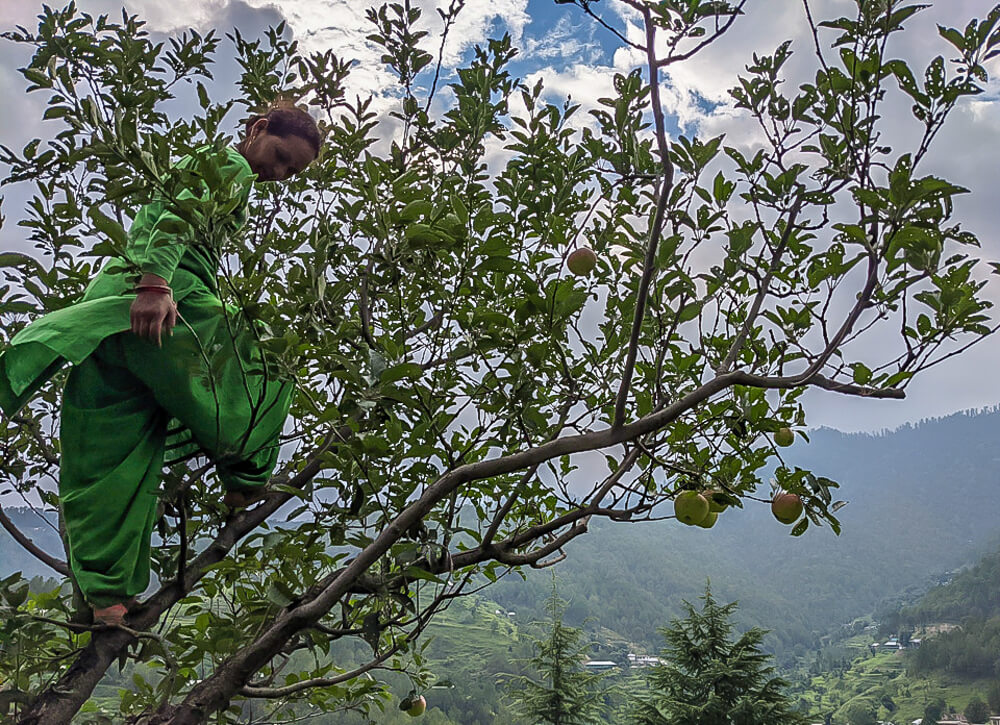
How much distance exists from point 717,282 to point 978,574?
192ft

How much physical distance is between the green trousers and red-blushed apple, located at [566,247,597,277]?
76 cm

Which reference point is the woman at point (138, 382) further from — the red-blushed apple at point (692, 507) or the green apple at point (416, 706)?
the green apple at point (416, 706)

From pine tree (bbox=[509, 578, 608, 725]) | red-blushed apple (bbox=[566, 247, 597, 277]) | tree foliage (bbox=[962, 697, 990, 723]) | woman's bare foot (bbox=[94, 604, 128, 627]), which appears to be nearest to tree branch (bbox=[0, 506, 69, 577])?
woman's bare foot (bbox=[94, 604, 128, 627])

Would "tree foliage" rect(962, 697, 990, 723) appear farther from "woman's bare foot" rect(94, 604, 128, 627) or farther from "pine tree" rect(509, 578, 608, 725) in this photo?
"woman's bare foot" rect(94, 604, 128, 627)

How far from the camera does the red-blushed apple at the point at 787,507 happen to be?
4.88 ft

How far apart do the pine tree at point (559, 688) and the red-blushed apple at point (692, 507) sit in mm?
6914

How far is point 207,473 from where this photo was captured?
1.91 meters

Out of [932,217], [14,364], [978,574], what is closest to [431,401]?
[14,364]

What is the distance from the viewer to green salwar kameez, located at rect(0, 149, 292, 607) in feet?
4.25

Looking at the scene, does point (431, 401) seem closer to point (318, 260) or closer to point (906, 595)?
point (318, 260)

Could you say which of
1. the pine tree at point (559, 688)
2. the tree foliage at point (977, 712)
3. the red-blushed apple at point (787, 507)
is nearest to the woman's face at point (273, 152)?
the red-blushed apple at point (787, 507)

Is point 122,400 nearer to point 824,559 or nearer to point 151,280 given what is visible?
point 151,280

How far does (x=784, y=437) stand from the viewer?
5.84 ft

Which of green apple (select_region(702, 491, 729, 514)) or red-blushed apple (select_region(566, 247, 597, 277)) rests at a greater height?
red-blushed apple (select_region(566, 247, 597, 277))
